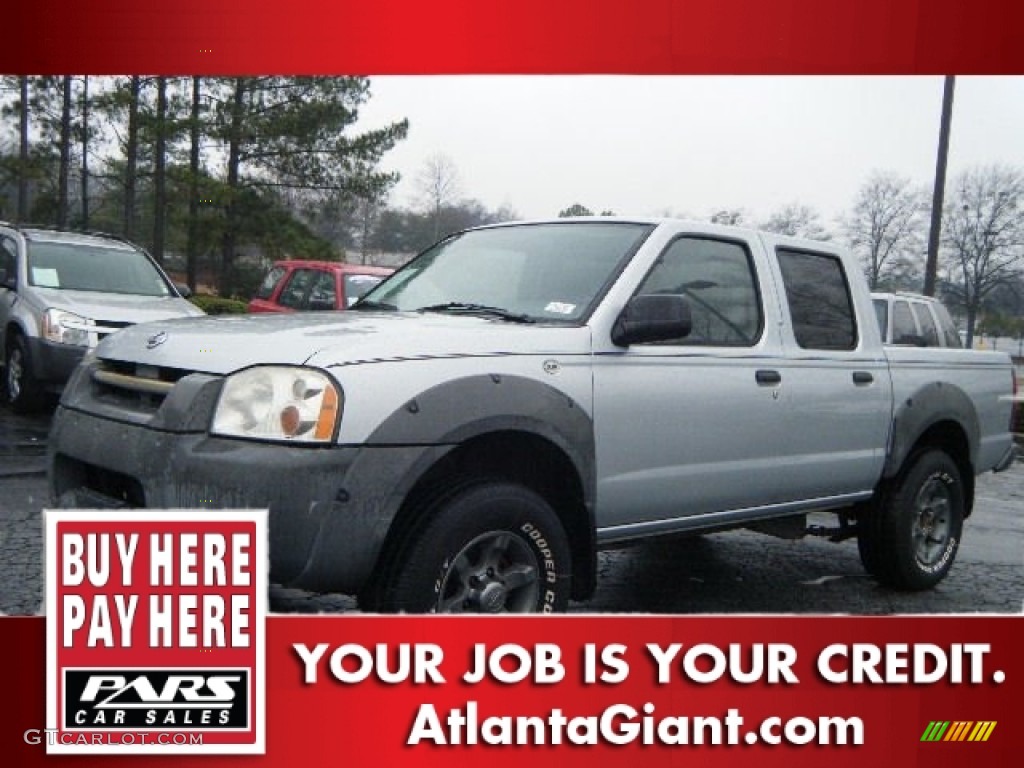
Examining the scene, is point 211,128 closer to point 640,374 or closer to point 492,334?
point 492,334

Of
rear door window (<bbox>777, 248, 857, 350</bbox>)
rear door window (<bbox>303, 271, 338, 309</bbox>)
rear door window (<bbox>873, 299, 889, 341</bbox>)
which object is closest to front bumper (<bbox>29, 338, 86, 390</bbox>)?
rear door window (<bbox>303, 271, 338, 309</bbox>)

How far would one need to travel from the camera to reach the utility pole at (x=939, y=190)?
124 inches

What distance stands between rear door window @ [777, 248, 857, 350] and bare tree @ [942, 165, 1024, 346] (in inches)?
17.8

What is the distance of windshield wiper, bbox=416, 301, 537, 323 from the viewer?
349 centimetres

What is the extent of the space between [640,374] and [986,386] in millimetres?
2445

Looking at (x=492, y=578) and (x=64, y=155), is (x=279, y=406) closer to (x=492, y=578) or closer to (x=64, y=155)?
(x=492, y=578)

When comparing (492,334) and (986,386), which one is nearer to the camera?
(492,334)

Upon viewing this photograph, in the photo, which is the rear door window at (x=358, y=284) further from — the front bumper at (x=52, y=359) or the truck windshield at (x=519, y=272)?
the front bumper at (x=52, y=359)

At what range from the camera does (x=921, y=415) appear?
4.63 meters

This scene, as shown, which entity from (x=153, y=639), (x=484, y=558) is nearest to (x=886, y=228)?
(x=484, y=558)

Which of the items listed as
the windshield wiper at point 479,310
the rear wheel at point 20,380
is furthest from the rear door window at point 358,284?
the rear wheel at point 20,380

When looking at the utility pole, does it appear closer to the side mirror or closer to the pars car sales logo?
the side mirror

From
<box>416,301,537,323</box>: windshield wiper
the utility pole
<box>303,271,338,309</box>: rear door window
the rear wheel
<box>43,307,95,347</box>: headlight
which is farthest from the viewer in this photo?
<box>43,307,95,347</box>: headlight

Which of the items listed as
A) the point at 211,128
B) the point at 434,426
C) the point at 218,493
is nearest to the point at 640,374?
the point at 434,426
